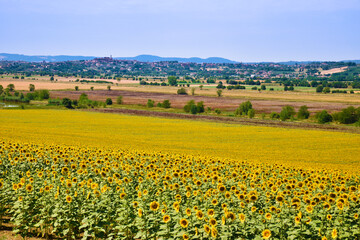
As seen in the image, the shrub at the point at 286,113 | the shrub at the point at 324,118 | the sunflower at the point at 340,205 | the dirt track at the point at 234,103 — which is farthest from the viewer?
the dirt track at the point at 234,103

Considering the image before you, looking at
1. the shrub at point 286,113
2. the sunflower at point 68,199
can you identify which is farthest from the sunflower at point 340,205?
the shrub at point 286,113

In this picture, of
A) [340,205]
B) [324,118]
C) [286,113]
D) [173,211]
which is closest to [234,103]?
[286,113]

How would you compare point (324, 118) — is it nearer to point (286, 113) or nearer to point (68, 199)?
point (286, 113)

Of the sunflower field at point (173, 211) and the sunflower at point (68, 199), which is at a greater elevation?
the sunflower at point (68, 199)

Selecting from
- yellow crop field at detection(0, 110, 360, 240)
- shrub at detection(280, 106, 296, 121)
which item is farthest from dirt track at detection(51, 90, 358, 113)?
yellow crop field at detection(0, 110, 360, 240)

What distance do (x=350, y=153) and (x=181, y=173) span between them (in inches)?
1251

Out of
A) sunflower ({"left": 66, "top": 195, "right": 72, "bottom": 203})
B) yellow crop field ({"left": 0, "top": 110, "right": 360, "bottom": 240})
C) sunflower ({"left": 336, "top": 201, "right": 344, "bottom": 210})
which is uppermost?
sunflower ({"left": 336, "top": 201, "right": 344, "bottom": 210})

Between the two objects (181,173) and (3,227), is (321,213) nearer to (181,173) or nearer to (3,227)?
(181,173)

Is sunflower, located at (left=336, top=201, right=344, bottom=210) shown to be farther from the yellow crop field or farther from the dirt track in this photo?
the dirt track

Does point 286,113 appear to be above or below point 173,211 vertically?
below

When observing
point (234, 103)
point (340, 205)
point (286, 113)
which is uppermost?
point (340, 205)

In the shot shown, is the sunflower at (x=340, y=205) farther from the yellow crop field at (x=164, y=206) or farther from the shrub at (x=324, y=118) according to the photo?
the shrub at (x=324, y=118)

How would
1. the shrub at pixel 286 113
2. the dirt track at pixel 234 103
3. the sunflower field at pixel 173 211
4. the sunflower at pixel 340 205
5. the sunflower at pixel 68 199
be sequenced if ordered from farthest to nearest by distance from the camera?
the dirt track at pixel 234 103
the shrub at pixel 286 113
the sunflower at pixel 68 199
the sunflower at pixel 340 205
the sunflower field at pixel 173 211

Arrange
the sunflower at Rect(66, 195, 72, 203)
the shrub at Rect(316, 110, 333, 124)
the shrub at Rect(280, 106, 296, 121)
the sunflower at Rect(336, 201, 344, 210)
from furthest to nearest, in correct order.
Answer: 1. the shrub at Rect(280, 106, 296, 121)
2. the shrub at Rect(316, 110, 333, 124)
3. the sunflower at Rect(66, 195, 72, 203)
4. the sunflower at Rect(336, 201, 344, 210)
